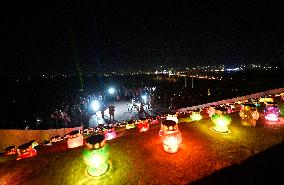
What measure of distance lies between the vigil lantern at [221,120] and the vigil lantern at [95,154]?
9.50 feet

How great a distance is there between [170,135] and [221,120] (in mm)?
1735

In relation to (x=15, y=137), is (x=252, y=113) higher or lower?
higher

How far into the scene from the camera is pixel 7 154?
18.1 feet

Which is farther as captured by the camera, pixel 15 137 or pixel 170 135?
pixel 15 137

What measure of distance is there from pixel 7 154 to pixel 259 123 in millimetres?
7501

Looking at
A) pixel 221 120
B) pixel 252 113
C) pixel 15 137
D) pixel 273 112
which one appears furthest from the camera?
pixel 15 137

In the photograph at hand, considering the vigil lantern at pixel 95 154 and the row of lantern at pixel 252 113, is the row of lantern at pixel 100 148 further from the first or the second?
the row of lantern at pixel 252 113

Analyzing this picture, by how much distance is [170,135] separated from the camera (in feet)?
11.7

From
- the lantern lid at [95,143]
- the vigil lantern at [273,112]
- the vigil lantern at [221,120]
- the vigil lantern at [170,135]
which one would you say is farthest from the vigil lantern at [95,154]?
the vigil lantern at [273,112]

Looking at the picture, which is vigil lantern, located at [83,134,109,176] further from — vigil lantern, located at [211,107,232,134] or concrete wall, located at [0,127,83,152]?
concrete wall, located at [0,127,83,152]

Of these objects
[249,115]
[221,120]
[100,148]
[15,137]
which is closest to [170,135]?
[100,148]

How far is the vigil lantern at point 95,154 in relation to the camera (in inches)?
117

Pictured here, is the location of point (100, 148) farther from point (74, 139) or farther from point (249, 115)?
point (249, 115)

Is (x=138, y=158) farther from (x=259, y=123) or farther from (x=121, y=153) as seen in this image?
(x=259, y=123)
